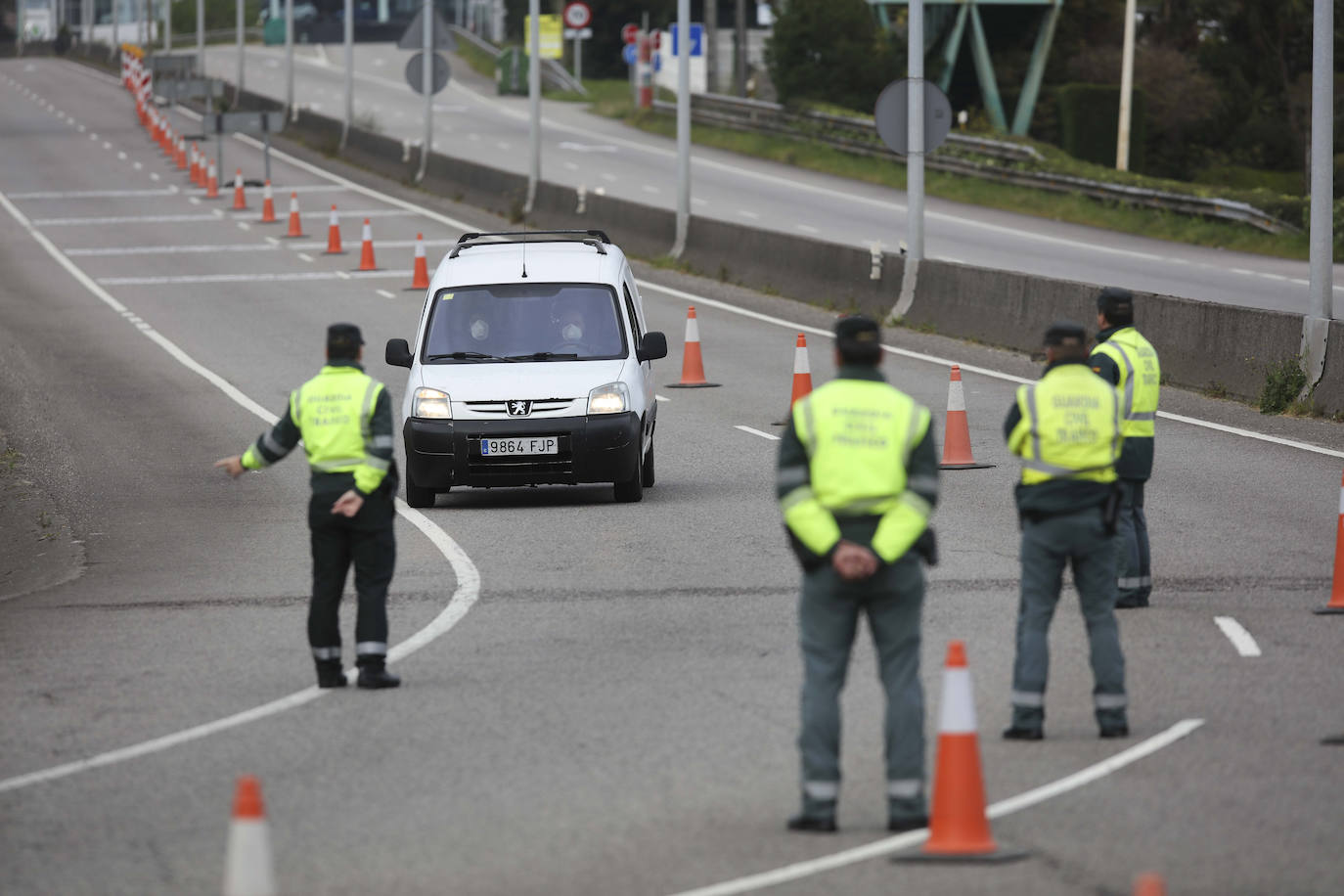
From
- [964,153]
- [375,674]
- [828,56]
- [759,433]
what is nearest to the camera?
[375,674]

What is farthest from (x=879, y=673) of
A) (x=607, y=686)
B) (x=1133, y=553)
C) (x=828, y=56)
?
(x=828, y=56)

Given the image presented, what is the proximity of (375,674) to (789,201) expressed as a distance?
4330cm

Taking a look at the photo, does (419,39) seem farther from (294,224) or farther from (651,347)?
(651,347)

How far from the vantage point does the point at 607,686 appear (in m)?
10.2

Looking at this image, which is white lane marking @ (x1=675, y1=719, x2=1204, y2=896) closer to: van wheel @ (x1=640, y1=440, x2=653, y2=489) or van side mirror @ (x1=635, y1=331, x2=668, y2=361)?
van side mirror @ (x1=635, y1=331, x2=668, y2=361)

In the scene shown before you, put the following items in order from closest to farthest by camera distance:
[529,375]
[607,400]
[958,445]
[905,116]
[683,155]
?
[607,400] < [529,375] < [958,445] < [905,116] < [683,155]

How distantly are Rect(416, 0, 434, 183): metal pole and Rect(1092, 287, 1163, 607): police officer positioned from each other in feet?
128

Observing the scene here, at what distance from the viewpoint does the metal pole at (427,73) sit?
49594 mm

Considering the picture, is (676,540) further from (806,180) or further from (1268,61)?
(1268,61)

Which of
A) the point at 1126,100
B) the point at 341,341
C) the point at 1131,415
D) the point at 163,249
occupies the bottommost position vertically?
the point at 163,249

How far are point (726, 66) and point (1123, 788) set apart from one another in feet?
320

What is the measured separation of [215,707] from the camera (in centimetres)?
1002

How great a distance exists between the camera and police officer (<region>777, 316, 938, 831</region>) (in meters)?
7.59

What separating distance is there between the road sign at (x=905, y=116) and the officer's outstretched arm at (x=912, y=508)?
20373 millimetres
